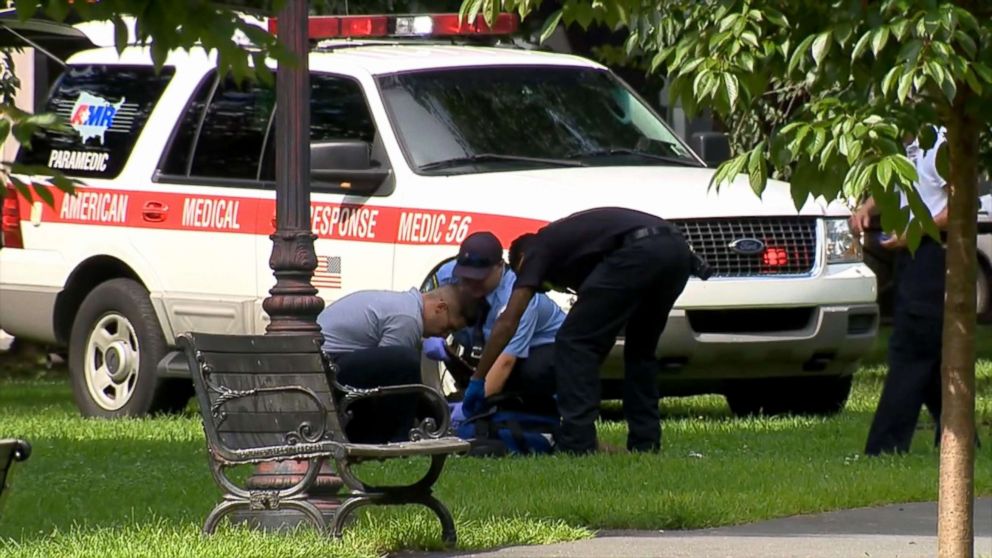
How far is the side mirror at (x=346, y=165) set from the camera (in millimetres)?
10953

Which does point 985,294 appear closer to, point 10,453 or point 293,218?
point 293,218

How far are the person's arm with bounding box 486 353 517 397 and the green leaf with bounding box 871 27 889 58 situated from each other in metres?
4.97

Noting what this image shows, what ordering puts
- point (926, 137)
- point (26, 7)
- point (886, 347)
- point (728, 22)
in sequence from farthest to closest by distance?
point (886, 347) < point (926, 137) < point (728, 22) < point (26, 7)

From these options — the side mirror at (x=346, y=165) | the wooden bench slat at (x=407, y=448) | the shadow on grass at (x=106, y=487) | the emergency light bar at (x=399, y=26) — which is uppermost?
the emergency light bar at (x=399, y=26)

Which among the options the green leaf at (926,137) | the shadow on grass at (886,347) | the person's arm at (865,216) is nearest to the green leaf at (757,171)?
the green leaf at (926,137)

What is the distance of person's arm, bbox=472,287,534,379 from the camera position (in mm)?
9383

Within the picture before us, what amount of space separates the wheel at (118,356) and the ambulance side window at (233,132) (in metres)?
0.86

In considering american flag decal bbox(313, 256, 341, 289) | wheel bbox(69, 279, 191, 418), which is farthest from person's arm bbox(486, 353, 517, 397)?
wheel bbox(69, 279, 191, 418)

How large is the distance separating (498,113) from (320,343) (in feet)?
14.2

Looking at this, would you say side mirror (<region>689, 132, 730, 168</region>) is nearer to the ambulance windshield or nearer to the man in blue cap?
the ambulance windshield

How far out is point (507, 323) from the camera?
9.41 meters

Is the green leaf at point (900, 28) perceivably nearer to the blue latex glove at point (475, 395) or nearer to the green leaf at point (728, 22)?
the green leaf at point (728, 22)

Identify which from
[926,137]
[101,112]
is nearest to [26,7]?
[926,137]

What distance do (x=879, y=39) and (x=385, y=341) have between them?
4.17 meters
